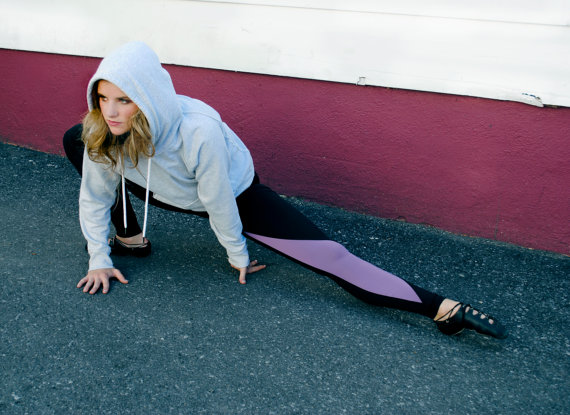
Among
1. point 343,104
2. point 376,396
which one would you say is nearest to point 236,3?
point 343,104

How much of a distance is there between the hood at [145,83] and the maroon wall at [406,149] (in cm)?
138

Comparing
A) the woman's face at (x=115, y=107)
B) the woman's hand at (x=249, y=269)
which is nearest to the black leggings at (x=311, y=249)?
the woman's hand at (x=249, y=269)

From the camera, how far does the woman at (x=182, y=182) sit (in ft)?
7.23

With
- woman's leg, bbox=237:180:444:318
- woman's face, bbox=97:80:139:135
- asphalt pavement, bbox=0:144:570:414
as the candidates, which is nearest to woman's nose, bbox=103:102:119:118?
woman's face, bbox=97:80:139:135

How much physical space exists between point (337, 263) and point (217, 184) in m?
0.70

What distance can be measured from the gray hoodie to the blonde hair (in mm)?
37

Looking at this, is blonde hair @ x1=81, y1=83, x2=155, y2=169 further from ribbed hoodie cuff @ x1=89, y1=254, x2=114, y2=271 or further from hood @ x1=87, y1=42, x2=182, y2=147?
ribbed hoodie cuff @ x1=89, y1=254, x2=114, y2=271

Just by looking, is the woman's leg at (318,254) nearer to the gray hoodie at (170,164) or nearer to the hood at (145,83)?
the gray hoodie at (170,164)

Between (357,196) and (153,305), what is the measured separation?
1.68 meters

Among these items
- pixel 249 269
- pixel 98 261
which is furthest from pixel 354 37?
pixel 98 261

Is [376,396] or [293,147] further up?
[293,147]

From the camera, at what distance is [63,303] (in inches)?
98.0

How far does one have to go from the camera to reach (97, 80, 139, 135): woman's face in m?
2.16

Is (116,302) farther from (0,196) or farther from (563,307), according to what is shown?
(563,307)
